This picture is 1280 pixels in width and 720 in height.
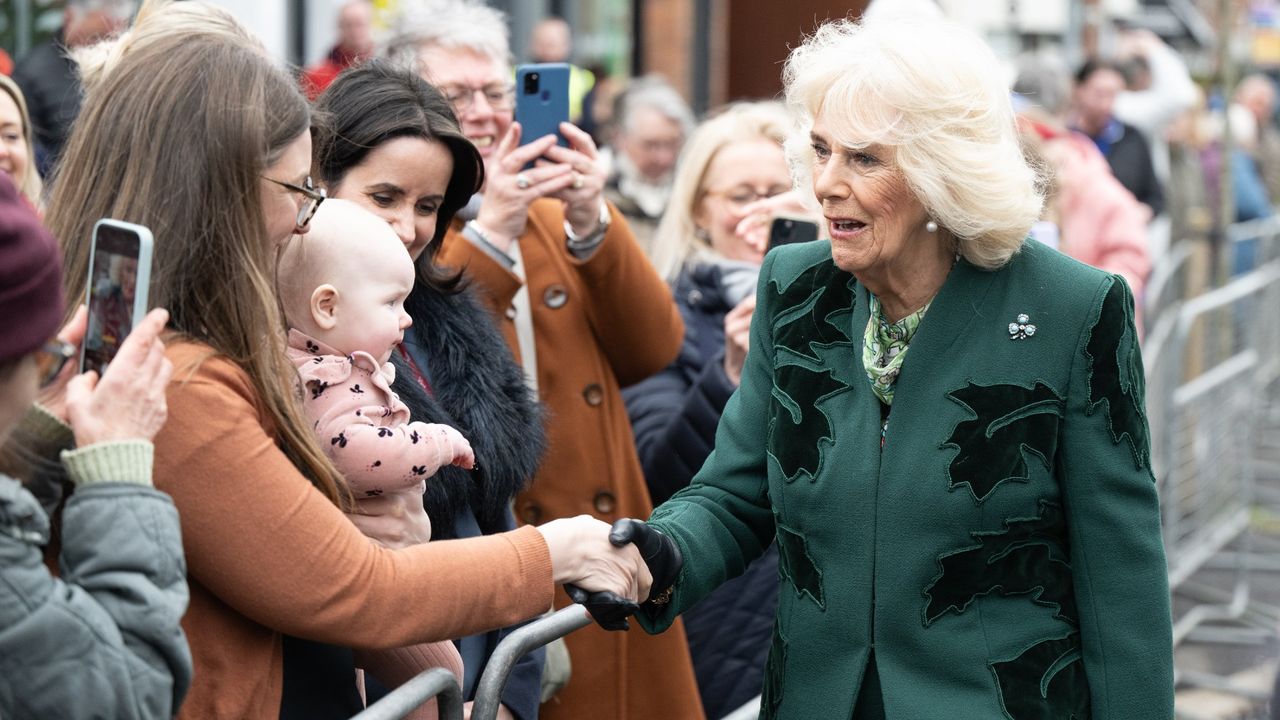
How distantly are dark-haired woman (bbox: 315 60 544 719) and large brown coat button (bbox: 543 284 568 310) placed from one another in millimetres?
573

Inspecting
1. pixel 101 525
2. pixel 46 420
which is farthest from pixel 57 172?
pixel 101 525

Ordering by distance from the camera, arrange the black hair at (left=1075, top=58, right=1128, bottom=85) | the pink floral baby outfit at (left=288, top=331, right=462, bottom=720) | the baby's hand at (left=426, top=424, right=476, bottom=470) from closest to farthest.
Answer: the pink floral baby outfit at (left=288, top=331, right=462, bottom=720) < the baby's hand at (left=426, top=424, right=476, bottom=470) < the black hair at (left=1075, top=58, right=1128, bottom=85)

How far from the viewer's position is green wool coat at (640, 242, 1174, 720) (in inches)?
96.3

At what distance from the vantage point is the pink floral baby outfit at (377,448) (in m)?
2.27

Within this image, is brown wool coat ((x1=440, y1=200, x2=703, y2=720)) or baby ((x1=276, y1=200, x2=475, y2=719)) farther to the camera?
brown wool coat ((x1=440, y1=200, x2=703, y2=720))

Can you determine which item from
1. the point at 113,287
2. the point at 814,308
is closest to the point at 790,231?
the point at 814,308

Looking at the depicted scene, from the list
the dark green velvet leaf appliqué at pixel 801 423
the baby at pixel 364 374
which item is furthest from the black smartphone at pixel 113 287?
the dark green velvet leaf appliqué at pixel 801 423

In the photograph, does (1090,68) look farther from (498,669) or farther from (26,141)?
(498,669)

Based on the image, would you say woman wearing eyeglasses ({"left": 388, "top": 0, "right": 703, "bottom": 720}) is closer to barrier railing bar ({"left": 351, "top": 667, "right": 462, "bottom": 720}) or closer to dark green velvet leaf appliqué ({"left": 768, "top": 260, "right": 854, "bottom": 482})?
dark green velvet leaf appliqué ({"left": 768, "top": 260, "right": 854, "bottom": 482})

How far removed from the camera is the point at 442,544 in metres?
2.24

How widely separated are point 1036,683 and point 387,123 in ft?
4.76

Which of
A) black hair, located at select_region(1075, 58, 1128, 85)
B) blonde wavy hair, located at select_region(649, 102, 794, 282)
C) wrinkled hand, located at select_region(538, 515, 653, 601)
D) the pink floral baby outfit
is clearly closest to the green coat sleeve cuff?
the pink floral baby outfit

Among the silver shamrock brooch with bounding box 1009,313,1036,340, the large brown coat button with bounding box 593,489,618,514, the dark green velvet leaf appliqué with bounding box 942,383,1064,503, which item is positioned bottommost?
the large brown coat button with bounding box 593,489,618,514

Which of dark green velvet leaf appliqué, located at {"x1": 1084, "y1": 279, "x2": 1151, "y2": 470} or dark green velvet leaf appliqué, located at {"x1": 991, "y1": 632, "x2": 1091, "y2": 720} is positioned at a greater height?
dark green velvet leaf appliqué, located at {"x1": 1084, "y1": 279, "x2": 1151, "y2": 470}
